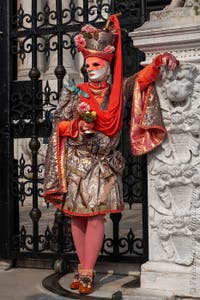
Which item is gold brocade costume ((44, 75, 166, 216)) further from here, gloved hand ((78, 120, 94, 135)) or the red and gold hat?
the red and gold hat

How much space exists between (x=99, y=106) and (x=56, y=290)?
1.66 m

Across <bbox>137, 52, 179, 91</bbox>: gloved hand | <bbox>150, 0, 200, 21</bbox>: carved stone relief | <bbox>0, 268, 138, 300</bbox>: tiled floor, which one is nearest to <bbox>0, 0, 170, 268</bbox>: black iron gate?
<bbox>0, 268, 138, 300</bbox>: tiled floor

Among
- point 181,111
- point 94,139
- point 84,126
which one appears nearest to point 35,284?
point 94,139

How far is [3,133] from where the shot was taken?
586 centimetres

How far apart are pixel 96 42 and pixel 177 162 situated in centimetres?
122

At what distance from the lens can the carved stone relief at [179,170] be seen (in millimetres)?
4465

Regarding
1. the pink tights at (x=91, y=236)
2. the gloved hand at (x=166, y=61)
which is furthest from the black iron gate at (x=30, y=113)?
the gloved hand at (x=166, y=61)

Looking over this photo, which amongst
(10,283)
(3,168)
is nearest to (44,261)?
(10,283)

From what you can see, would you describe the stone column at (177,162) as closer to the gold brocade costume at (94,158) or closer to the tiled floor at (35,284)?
the gold brocade costume at (94,158)

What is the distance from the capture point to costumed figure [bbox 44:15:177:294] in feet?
15.0

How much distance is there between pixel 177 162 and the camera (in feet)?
14.9

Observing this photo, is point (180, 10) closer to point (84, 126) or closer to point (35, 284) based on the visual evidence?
point (84, 126)

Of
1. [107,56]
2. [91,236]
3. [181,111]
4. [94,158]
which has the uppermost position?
[107,56]

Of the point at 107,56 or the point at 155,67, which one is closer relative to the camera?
the point at 155,67
